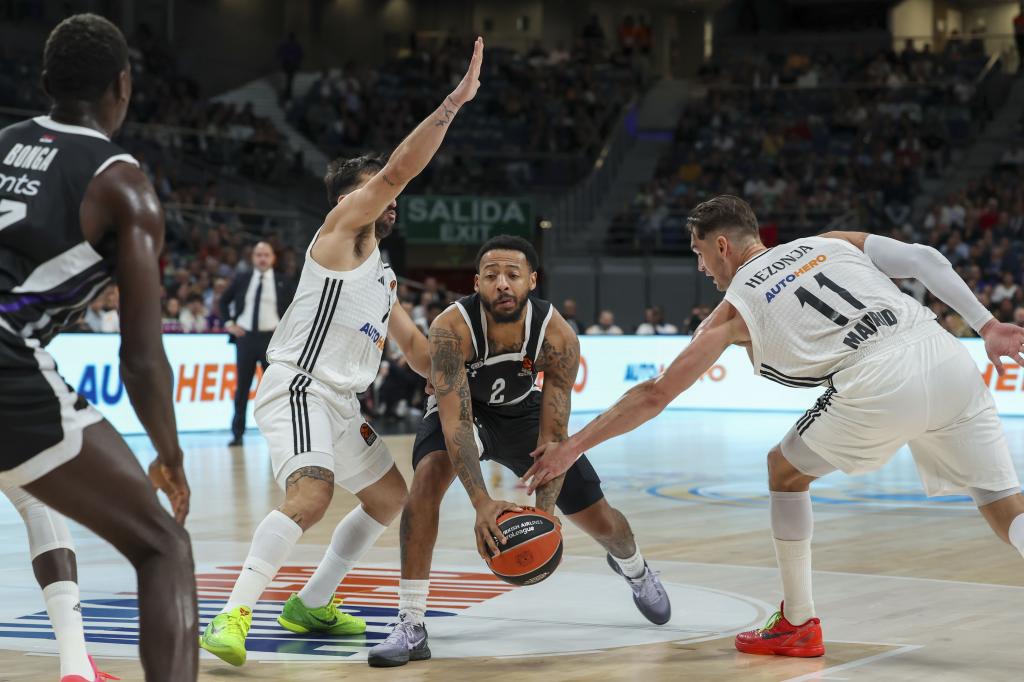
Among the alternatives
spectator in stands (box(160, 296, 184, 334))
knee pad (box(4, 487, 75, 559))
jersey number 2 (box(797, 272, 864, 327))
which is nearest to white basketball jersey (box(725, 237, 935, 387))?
jersey number 2 (box(797, 272, 864, 327))

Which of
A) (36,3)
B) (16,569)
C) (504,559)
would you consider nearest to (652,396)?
(504,559)

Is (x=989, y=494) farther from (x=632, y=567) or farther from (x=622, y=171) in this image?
(x=622, y=171)

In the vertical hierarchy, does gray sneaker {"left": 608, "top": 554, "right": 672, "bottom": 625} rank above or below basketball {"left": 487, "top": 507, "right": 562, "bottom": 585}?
below

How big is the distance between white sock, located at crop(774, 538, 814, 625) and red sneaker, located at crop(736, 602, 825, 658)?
0.03 metres

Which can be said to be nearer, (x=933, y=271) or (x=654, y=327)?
(x=933, y=271)

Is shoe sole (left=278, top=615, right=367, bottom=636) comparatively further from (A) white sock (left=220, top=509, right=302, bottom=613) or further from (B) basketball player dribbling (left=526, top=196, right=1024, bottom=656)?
(B) basketball player dribbling (left=526, top=196, right=1024, bottom=656)

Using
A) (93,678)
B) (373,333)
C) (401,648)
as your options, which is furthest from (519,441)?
(93,678)

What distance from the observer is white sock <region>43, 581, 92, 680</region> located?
4383 millimetres

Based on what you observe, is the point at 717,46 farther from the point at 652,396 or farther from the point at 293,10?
the point at 652,396

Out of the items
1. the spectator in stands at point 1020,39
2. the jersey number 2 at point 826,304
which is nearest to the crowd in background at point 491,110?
the spectator in stands at point 1020,39

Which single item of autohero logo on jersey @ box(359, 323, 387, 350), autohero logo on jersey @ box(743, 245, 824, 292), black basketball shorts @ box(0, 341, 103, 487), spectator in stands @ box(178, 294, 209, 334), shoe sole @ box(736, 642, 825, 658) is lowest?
spectator in stands @ box(178, 294, 209, 334)

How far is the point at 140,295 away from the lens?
331 cm

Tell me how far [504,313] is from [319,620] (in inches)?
57.3

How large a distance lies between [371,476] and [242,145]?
2320 cm
